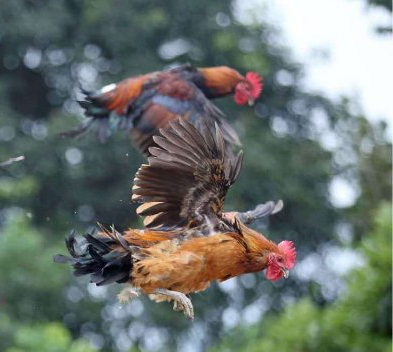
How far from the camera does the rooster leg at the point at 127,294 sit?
458 cm

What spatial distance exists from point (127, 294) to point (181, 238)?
0.28m

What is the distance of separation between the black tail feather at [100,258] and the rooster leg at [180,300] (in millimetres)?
140

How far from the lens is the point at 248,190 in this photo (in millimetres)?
12562

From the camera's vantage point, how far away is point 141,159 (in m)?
11.4

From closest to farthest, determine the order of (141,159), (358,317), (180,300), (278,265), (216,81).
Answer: (180,300) < (278,265) < (216,81) < (358,317) < (141,159)

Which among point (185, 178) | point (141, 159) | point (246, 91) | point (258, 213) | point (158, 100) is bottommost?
point (141, 159)

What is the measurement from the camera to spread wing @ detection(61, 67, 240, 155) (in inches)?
276

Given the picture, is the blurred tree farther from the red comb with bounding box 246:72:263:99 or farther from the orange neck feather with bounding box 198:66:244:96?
the orange neck feather with bounding box 198:66:244:96

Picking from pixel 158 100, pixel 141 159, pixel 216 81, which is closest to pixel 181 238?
pixel 158 100

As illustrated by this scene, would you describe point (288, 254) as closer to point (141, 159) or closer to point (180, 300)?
point (180, 300)

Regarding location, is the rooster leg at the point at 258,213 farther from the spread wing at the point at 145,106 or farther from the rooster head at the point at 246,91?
the rooster head at the point at 246,91

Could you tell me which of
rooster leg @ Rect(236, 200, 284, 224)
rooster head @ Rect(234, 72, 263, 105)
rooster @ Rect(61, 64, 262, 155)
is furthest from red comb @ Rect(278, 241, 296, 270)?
rooster head @ Rect(234, 72, 263, 105)

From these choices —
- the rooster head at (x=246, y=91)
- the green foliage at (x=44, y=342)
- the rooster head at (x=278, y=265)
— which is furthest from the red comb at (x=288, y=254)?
the green foliage at (x=44, y=342)

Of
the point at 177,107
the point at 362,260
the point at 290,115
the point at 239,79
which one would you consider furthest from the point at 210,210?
the point at 290,115
